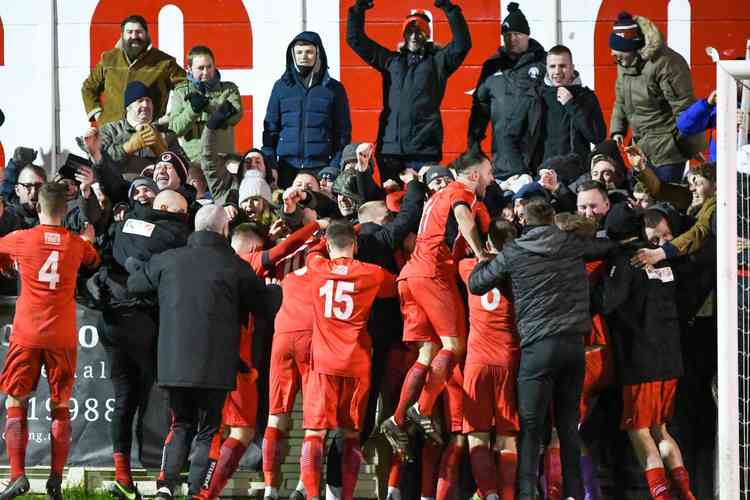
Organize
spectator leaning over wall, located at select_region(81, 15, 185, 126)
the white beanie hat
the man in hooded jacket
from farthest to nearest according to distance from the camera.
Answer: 1. spectator leaning over wall, located at select_region(81, 15, 185, 126)
2. the man in hooded jacket
3. the white beanie hat

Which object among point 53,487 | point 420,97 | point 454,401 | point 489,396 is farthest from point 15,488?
point 420,97

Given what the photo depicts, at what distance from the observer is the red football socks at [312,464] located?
10.8m

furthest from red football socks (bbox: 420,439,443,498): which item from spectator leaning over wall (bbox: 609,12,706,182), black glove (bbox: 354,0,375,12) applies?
black glove (bbox: 354,0,375,12)

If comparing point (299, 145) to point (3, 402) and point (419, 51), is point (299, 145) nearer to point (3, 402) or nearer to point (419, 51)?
point (419, 51)

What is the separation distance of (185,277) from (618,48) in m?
4.88

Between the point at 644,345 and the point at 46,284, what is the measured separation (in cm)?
408

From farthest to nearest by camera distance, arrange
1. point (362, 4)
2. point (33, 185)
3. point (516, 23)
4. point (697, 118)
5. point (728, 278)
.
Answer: point (362, 4) < point (516, 23) < point (33, 185) < point (697, 118) < point (728, 278)

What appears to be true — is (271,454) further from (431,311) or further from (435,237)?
(435,237)

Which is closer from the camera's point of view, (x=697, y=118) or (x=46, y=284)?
(x=46, y=284)

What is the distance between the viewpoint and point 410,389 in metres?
10.9

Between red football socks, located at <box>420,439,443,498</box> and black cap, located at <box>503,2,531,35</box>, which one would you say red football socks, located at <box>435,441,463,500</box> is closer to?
red football socks, located at <box>420,439,443,498</box>

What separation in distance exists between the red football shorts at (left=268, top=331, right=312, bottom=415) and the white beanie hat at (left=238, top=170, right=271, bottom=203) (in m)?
1.49

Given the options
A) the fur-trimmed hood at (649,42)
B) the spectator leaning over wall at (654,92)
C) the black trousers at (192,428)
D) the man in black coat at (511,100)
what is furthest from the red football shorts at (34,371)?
the fur-trimmed hood at (649,42)

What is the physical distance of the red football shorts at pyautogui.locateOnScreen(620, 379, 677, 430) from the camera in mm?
11102
